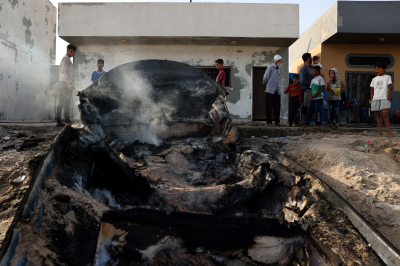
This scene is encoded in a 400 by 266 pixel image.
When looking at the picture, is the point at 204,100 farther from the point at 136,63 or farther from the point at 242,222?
A: the point at 242,222

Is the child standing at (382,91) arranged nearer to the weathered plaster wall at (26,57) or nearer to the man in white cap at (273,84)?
the man in white cap at (273,84)

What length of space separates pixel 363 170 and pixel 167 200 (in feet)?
7.12

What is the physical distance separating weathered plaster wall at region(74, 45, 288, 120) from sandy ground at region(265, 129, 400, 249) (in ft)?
16.3

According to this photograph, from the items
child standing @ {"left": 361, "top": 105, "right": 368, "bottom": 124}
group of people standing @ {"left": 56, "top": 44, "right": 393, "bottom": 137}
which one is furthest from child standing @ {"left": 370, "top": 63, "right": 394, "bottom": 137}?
child standing @ {"left": 361, "top": 105, "right": 368, "bottom": 124}

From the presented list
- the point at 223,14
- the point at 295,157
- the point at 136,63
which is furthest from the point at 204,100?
the point at 223,14

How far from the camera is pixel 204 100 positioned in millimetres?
4086

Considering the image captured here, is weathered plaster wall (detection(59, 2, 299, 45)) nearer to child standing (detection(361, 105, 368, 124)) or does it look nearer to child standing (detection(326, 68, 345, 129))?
child standing (detection(326, 68, 345, 129))

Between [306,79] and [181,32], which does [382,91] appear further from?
[181,32]

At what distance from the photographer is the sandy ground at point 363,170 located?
2602mm

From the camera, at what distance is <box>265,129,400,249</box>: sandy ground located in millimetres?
2602

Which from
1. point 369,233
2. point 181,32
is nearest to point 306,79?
point 181,32

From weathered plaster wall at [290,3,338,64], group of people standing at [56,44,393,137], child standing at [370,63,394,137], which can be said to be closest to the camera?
child standing at [370,63,394,137]

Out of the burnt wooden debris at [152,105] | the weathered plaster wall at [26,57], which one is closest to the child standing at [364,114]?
the burnt wooden debris at [152,105]

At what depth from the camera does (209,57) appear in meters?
9.87
